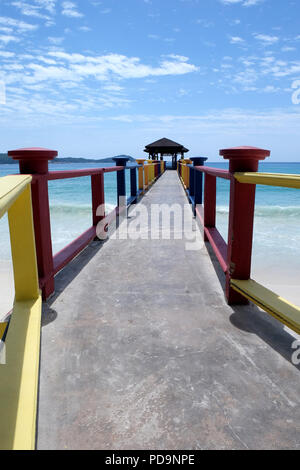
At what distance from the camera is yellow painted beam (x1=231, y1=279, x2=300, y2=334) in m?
1.84

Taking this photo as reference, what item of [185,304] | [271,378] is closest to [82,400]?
[271,378]

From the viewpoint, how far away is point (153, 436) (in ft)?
4.21

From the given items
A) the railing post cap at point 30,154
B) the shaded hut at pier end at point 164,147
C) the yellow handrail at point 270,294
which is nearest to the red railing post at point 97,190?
the railing post cap at point 30,154

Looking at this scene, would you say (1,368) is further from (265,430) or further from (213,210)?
(213,210)

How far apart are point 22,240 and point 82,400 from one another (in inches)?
40.9

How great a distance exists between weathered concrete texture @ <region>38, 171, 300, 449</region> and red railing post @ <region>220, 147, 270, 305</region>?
10.9 inches

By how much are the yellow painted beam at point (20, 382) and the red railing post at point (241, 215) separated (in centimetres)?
148

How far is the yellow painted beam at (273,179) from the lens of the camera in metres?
1.59

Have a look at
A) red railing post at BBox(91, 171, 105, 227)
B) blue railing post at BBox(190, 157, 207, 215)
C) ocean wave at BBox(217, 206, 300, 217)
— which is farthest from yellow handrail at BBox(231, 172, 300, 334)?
ocean wave at BBox(217, 206, 300, 217)

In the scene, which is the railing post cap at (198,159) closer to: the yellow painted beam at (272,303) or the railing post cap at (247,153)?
the railing post cap at (247,153)

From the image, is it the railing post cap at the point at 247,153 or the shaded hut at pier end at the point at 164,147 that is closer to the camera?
the railing post cap at the point at 247,153

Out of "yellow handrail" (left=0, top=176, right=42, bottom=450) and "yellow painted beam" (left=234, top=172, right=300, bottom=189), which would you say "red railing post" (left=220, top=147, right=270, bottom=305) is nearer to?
"yellow painted beam" (left=234, top=172, right=300, bottom=189)

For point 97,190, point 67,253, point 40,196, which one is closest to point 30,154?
point 40,196

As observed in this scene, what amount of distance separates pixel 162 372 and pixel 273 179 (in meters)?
1.25
